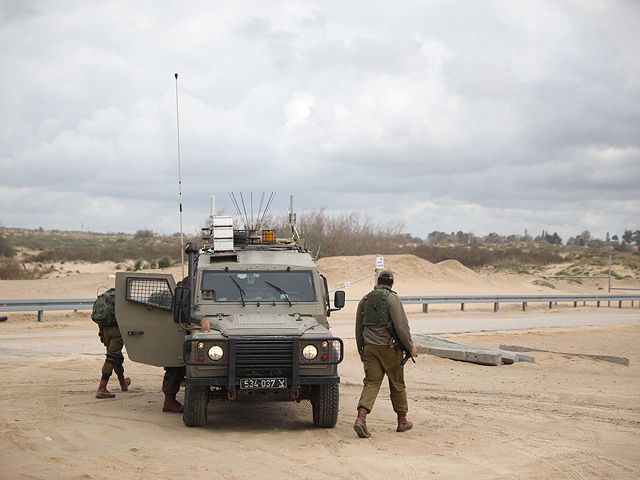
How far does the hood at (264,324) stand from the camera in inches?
308

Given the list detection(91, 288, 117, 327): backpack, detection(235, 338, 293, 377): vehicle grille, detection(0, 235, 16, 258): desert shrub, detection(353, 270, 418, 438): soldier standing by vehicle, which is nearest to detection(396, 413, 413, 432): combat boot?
detection(353, 270, 418, 438): soldier standing by vehicle

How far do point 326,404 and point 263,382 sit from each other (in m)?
0.83

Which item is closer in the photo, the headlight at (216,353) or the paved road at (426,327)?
the headlight at (216,353)

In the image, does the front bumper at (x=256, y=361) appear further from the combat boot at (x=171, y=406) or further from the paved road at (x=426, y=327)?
the paved road at (x=426, y=327)

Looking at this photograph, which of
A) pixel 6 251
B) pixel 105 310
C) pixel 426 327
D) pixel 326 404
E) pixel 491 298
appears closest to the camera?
pixel 326 404

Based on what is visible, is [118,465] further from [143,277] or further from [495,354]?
[495,354]

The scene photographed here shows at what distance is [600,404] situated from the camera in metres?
10.0

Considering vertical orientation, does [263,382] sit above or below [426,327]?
above

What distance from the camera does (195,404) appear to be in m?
7.81

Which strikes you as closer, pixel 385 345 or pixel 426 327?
pixel 385 345

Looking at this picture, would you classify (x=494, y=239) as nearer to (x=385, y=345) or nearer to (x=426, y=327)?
(x=426, y=327)

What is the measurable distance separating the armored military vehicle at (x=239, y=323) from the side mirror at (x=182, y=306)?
12 millimetres

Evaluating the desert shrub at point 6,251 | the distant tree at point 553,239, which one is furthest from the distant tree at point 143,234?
the distant tree at point 553,239

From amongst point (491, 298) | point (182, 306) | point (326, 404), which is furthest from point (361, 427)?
point (491, 298)
